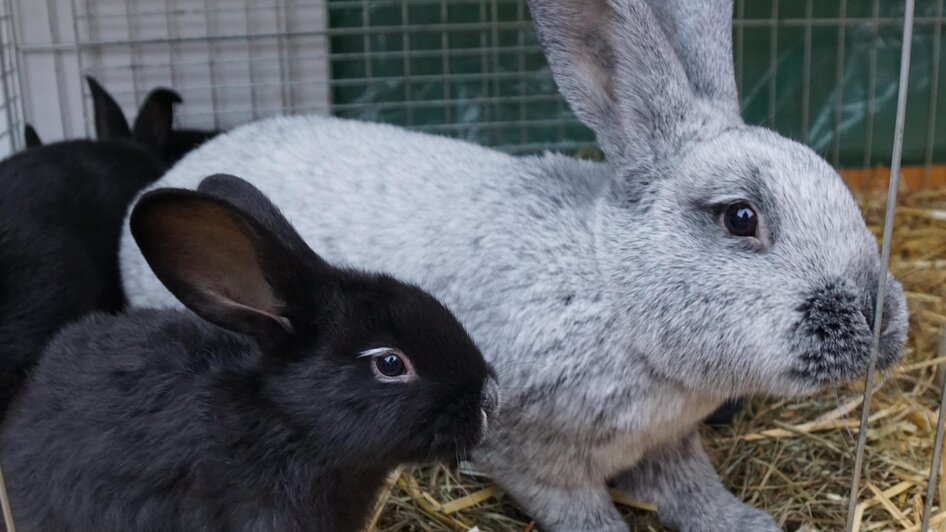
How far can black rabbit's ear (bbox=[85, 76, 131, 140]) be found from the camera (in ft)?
10.4

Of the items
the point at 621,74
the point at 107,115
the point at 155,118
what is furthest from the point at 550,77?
the point at 621,74

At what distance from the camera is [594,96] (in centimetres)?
216

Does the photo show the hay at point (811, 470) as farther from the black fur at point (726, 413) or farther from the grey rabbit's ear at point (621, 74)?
the grey rabbit's ear at point (621, 74)

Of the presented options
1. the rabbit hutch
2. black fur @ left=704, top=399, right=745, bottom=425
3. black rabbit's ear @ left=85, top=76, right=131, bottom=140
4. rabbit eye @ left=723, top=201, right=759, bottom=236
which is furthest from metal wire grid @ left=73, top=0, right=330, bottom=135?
rabbit eye @ left=723, top=201, right=759, bottom=236

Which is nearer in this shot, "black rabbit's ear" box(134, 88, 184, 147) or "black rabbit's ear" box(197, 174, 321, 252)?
"black rabbit's ear" box(197, 174, 321, 252)

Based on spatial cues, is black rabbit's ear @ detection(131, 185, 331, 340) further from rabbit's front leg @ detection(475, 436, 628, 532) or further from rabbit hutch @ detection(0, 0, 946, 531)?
rabbit hutch @ detection(0, 0, 946, 531)

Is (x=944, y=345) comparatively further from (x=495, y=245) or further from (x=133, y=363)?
(x=133, y=363)

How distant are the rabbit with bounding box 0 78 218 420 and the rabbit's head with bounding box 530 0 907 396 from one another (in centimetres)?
121

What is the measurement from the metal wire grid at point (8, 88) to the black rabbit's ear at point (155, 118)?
0.41 m

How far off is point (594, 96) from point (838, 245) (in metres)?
0.60

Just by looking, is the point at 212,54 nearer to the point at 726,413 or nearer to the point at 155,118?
the point at 155,118

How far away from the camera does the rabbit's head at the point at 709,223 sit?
180 centimetres

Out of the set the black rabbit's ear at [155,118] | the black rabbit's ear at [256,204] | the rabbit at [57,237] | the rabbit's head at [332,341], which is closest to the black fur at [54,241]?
the rabbit at [57,237]

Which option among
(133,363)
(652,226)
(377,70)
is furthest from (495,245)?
(377,70)
